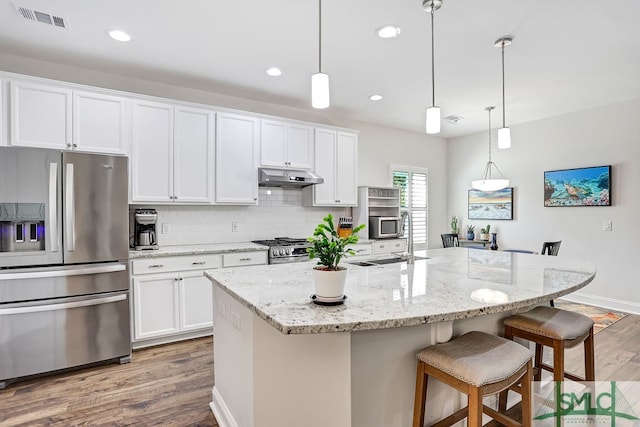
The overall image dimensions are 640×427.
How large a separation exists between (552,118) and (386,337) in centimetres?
517

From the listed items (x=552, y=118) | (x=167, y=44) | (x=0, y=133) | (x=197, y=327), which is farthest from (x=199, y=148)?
(x=552, y=118)

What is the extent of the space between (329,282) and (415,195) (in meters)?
5.07

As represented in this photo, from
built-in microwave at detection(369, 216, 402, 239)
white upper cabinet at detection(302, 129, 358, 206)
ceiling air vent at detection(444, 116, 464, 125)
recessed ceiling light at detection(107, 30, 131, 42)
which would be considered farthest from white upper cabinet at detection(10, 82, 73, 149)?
ceiling air vent at detection(444, 116, 464, 125)

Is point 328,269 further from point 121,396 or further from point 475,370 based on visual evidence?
point 121,396

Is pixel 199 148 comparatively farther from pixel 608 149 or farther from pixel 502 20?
pixel 608 149

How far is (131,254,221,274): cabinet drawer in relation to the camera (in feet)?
10.2

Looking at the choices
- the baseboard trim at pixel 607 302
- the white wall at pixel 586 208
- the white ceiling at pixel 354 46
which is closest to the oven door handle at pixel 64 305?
the white ceiling at pixel 354 46

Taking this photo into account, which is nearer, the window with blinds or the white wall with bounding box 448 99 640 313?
the white wall with bounding box 448 99 640 313

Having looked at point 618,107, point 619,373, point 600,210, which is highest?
point 618,107

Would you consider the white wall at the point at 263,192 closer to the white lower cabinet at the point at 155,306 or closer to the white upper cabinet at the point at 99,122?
the white upper cabinet at the point at 99,122

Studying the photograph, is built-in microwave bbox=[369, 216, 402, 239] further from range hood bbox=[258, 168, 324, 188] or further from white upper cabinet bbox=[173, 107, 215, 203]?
white upper cabinet bbox=[173, 107, 215, 203]

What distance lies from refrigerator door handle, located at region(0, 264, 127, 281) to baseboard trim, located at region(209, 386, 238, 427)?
56.7 inches

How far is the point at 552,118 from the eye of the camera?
5.02 metres

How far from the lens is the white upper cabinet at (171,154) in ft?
10.9
